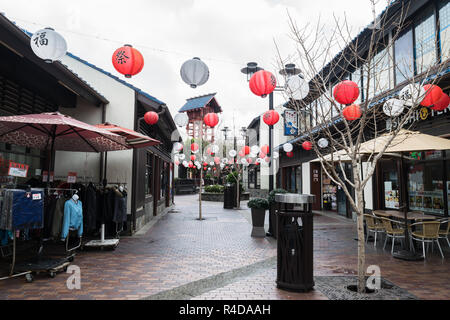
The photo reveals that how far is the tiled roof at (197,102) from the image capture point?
33.0 m

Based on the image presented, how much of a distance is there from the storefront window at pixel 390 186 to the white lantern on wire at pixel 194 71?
23.8ft

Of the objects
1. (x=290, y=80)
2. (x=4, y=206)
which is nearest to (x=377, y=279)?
(x=290, y=80)

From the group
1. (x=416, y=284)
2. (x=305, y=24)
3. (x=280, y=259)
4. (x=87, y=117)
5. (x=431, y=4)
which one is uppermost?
(x=431, y=4)

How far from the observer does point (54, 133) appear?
17.8 ft

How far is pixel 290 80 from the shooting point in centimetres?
550

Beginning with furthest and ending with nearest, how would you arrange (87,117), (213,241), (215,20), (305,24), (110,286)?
(87,117) < (213,241) < (215,20) < (305,24) < (110,286)

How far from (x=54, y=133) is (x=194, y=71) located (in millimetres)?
2883

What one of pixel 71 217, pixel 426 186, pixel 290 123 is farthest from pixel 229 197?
pixel 71 217

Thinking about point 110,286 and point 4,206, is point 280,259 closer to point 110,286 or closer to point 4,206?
point 110,286

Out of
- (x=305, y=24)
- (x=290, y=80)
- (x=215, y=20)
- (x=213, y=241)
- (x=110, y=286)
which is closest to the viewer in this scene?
(x=110, y=286)

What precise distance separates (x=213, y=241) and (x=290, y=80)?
4.56 m

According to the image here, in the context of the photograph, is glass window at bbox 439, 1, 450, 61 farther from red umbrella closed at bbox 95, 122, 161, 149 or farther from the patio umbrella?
the patio umbrella

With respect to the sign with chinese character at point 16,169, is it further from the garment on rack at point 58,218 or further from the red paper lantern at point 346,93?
the red paper lantern at point 346,93

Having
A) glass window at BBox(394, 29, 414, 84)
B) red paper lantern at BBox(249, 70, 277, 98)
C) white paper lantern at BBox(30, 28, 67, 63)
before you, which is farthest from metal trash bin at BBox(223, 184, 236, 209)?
white paper lantern at BBox(30, 28, 67, 63)
